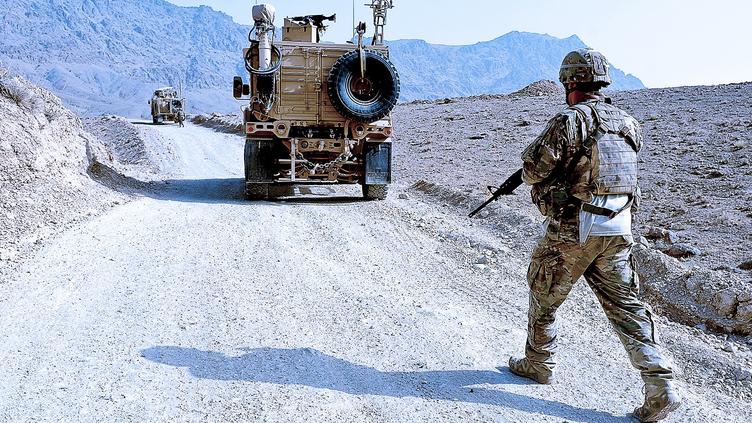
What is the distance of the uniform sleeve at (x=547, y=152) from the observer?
12.3 ft

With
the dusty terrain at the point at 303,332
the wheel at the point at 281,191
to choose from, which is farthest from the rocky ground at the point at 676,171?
the wheel at the point at 281,191

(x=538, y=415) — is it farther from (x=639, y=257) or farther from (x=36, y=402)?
(x=639, y=257)

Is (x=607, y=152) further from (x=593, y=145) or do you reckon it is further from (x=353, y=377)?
(x=353, y=377)

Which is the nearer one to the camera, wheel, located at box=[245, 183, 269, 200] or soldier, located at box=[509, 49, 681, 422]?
soldier, located at box=[509, 49, 681, 422]

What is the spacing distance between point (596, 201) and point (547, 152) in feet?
1.26

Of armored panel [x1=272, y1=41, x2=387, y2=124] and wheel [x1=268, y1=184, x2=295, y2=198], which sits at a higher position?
armored panel [x1=272, y1=41, x2=387, y2=124]

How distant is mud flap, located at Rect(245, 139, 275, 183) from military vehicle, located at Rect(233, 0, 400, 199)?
0.6 inches

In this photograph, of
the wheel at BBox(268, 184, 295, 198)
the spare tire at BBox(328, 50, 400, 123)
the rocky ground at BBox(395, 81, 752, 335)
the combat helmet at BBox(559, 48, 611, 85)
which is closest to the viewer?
the combat helmet at BBox(559, 48, 611, 85)

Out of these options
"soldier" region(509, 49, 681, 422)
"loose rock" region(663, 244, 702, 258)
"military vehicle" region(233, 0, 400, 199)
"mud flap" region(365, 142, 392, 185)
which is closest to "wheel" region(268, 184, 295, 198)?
"military vehicle" region(233, 0, 400, 199)

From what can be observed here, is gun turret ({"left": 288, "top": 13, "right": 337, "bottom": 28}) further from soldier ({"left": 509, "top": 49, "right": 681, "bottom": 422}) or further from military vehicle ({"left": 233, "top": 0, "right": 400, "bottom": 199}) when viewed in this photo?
soldier ({"left": 509, "top": 49, "right": 681, "bottom": 422})

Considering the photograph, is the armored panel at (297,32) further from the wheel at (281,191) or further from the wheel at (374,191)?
the wheel at (374,191)

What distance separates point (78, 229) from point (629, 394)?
5.97 metres

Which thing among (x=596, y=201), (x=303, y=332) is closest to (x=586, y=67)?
(x=596, y=201)

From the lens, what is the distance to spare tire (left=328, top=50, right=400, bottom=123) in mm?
10758
